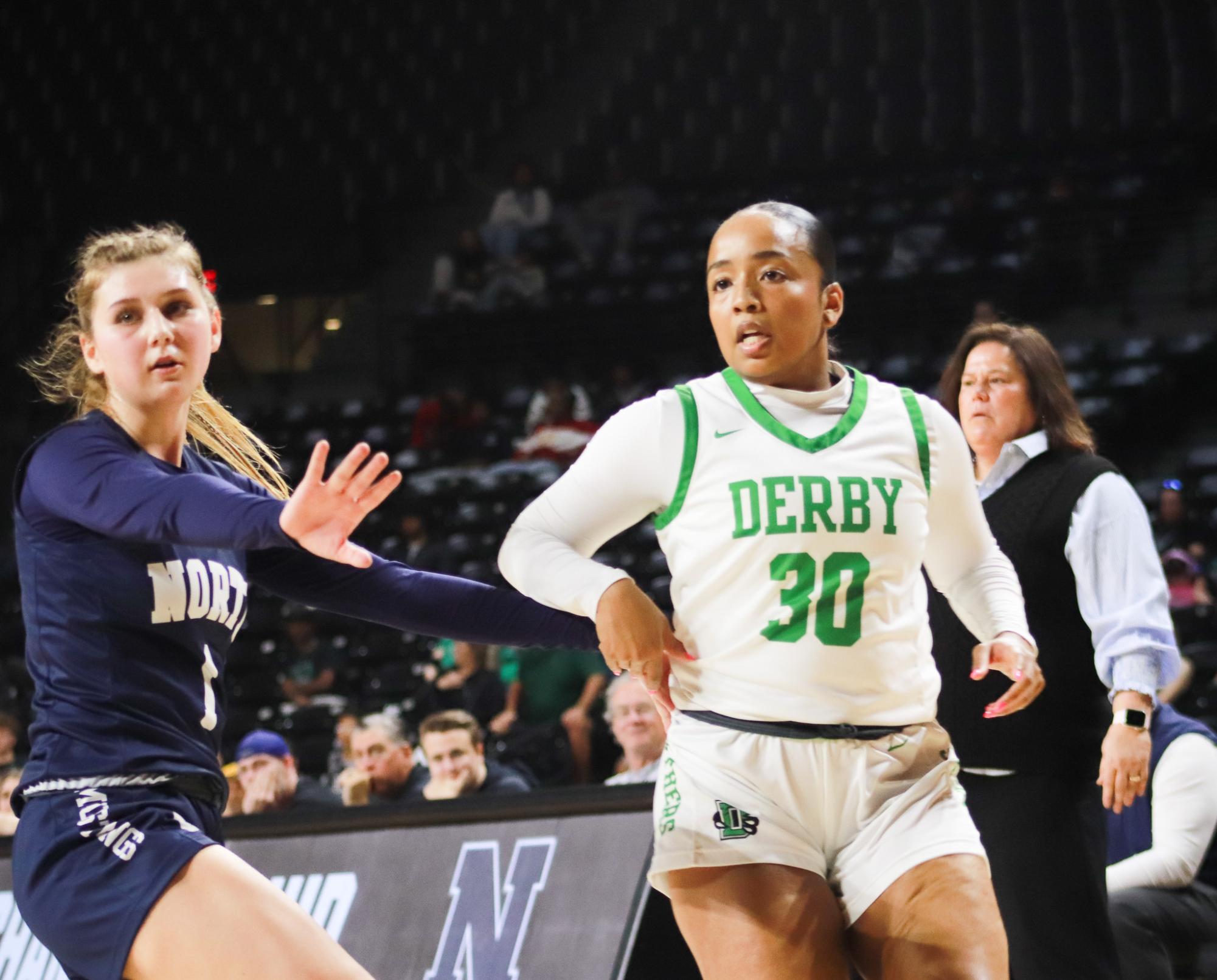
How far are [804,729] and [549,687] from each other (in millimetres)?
5392

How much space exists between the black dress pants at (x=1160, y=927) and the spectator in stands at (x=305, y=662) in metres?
5.84

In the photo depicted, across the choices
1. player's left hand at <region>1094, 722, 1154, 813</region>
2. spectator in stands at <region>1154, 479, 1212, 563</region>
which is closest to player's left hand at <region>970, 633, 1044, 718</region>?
player's left hand at <region>1094, 722, 1154, 813</region>

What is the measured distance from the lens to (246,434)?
305cm

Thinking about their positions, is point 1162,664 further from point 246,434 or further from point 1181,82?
point 1181,82

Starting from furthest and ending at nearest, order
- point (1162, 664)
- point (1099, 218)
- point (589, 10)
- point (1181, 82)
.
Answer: point (589, 10), point (1181, 82), point (1099, 218), point (1162, 664)

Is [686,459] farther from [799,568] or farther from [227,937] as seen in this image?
[227,937]

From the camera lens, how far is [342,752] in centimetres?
718

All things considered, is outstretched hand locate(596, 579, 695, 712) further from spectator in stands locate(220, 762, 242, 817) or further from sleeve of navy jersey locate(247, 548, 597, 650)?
spectator in stands locate(220, 762, 242, 817)

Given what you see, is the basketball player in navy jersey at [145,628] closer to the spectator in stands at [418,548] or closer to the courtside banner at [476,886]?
the courtside banner at [476,886]

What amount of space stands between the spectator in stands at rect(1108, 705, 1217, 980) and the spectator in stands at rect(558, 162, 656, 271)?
953 centimetres

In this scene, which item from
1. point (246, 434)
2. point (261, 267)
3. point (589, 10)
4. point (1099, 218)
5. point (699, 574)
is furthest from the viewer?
point (589, 10)

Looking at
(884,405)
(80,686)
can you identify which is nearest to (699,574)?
(884,405)

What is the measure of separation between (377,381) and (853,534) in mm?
12162

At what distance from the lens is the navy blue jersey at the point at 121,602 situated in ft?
7.55
